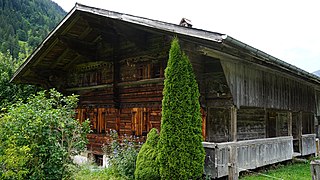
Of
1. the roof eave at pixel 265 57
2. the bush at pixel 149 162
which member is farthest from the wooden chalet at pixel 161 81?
the bush at pixel 149 162

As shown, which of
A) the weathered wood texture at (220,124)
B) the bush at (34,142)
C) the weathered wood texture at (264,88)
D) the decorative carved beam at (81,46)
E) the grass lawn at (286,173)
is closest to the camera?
the bush at (34,142)

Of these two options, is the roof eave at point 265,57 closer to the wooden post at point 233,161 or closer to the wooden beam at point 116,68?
the wooden post at point 233,161

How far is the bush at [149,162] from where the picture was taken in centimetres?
754

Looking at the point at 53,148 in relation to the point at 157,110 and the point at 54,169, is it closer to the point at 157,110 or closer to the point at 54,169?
the point at 54,169

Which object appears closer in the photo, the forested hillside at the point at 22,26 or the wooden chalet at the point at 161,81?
the wooden chalet at the point at 161,81

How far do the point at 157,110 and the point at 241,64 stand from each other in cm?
297

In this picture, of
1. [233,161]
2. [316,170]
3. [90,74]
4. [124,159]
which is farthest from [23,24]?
[316,170]

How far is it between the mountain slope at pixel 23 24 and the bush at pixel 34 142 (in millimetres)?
39916

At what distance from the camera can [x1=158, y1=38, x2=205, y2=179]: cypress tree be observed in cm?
718

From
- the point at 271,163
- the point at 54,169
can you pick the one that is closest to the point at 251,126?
the point at 271,163

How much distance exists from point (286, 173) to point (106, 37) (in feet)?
25.8

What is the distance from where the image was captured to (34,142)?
661cm

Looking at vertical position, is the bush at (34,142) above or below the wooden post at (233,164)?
above

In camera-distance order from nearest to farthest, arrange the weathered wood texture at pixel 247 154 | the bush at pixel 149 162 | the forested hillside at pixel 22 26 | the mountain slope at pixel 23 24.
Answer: the bush at pixel 149 162 → the weathered wood texture at pixel 247 154 → the forested hillside at pixel 22 26 → the mountain slope at pixel 23 24
